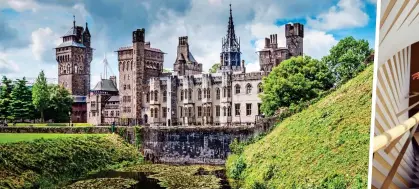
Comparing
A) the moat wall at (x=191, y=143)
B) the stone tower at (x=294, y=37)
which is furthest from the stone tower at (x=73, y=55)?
the stone tower at (x=294, y=37)

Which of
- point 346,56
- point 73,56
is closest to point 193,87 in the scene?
point 346,56

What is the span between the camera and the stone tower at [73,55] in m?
6.93

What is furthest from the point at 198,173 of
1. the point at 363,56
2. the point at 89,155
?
the point at 363,56

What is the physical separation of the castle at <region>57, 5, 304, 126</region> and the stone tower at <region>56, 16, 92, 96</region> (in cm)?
626

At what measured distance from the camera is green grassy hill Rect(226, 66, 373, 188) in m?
4.58

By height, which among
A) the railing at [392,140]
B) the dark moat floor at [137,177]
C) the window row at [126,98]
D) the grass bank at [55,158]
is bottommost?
the dark moat floor at [137,177]

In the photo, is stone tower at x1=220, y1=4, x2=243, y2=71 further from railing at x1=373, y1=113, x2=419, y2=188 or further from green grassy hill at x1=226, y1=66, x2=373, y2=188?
railing at x1=373, y1=113, x2=419, y2=188

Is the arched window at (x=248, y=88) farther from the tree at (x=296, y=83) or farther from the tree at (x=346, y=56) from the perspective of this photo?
the tree at (x=346, y=56)

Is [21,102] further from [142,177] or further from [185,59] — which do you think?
[185,59]

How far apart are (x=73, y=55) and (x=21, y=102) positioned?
5.07 ft

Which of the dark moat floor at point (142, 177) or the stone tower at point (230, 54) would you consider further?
the stone tower at point (230, 54)

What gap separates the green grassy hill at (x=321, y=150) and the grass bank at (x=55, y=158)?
299 centimetres

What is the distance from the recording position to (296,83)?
11.9 metres

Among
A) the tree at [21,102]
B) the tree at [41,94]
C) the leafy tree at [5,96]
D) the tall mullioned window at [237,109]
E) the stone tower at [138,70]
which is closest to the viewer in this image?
the leafy tree at [5,96]
